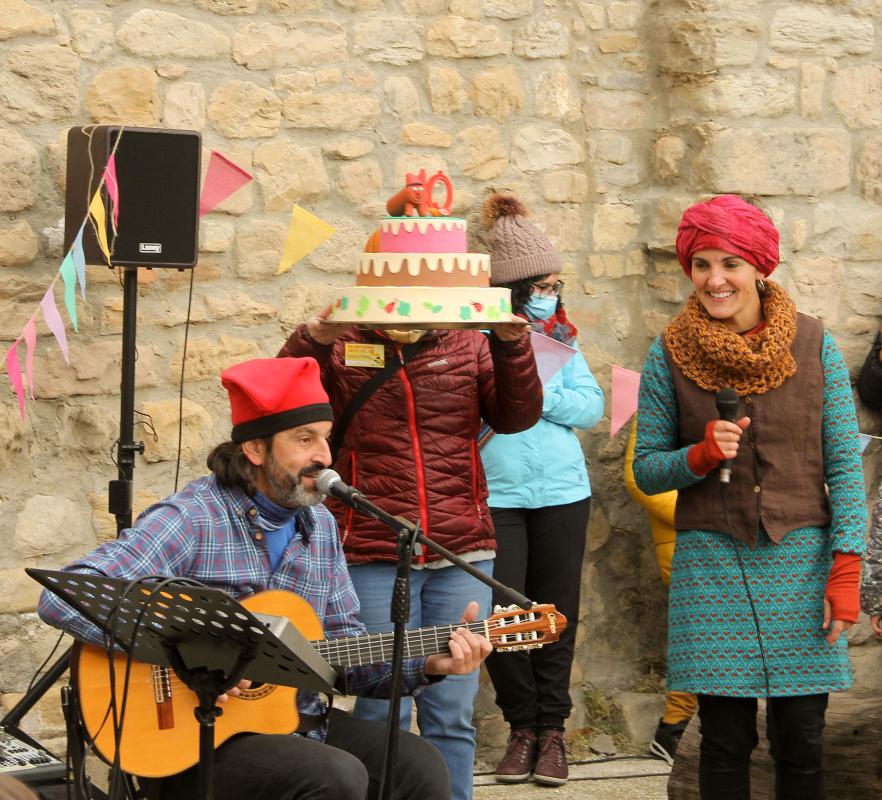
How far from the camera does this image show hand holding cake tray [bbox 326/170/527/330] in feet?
12.0

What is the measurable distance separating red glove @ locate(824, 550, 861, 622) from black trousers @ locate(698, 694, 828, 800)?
25 centimetres

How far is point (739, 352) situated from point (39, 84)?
95.4 inches

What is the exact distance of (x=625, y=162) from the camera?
590 cm

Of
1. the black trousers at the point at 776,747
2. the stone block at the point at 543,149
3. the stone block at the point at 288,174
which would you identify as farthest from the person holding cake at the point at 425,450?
the stone block at the point at 543,149

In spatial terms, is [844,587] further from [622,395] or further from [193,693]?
[622,395]

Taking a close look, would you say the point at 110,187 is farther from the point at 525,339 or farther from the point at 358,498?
the point at 358,498

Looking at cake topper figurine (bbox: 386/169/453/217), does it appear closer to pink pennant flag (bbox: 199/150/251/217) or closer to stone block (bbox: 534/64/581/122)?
pink pennant flag (bbox: 199/150/251/217)

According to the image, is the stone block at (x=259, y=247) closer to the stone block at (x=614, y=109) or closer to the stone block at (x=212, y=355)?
the stone block at (x=212, y=355)

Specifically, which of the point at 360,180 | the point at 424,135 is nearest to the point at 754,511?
the point at 360,180

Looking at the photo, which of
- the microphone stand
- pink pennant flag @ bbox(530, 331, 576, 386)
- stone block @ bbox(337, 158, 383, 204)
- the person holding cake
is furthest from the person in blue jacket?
the microphone stand

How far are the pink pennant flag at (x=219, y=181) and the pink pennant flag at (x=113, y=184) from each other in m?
A: 0.51

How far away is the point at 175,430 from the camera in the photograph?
4875 mm

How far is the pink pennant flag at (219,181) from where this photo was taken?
4711mm

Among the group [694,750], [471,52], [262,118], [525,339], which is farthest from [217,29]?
[694,750]
